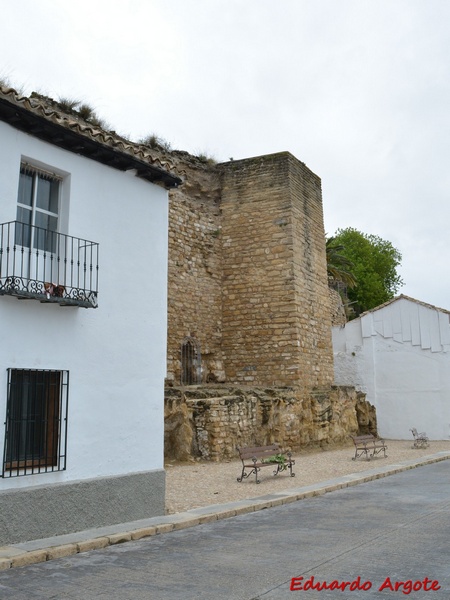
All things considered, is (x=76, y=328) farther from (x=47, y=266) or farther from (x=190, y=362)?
(x=190, y=362)

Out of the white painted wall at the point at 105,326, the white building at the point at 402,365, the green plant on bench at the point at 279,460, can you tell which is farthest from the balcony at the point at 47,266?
the white building at the point at 402,365

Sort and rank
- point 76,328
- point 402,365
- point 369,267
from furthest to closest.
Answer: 1. point 369,267
2. point 402,365
3. point 76,328

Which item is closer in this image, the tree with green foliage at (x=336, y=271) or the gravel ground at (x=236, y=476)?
the gravel ground at (x=236, y=476)

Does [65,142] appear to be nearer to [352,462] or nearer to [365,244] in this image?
[352,462]

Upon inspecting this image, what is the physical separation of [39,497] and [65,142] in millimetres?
4323

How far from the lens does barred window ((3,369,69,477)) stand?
20.8ft

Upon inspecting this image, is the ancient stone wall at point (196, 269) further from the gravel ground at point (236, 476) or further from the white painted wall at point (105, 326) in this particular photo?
the white painted wall at point (105, 326)

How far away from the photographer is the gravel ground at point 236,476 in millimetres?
9266

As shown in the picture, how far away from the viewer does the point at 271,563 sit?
5.44m

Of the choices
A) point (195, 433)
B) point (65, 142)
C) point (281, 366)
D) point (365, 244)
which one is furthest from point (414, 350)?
point (365, 244)

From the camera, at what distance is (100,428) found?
23.7 ft

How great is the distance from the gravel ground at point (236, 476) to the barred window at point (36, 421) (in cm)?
221

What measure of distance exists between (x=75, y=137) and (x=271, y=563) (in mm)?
5441

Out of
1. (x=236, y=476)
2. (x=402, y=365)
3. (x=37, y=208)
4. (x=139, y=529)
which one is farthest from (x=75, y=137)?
(x=402, y=365)
